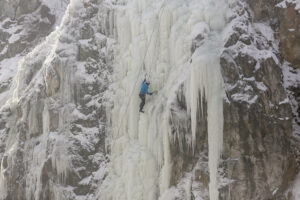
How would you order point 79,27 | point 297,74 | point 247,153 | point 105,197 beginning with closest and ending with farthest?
point 247,153, point 297,74, point 105,197, point 79,27

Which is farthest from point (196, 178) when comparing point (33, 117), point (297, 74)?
point (33, 117)

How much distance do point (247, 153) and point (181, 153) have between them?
1.71 m

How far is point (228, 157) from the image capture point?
9.34m

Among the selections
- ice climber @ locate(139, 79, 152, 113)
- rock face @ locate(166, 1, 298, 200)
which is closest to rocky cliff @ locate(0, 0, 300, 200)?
rock face @ locate(166, 1, 298, 200)

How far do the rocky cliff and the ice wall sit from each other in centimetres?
3

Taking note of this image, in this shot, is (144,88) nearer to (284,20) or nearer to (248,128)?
(248,128)

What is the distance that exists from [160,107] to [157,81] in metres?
0.77

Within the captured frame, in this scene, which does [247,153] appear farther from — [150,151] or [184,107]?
[150,151]

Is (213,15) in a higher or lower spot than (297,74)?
higher

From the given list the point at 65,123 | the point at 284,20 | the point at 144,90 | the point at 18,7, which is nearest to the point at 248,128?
the point at 144,90

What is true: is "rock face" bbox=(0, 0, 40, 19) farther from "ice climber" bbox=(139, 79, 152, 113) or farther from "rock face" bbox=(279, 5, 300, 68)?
"rock face" bbox=(279, 5, 300, 68)

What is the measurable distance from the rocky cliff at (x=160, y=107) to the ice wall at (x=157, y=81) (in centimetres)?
3

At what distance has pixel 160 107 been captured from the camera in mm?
10367

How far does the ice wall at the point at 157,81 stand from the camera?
9602 mm
